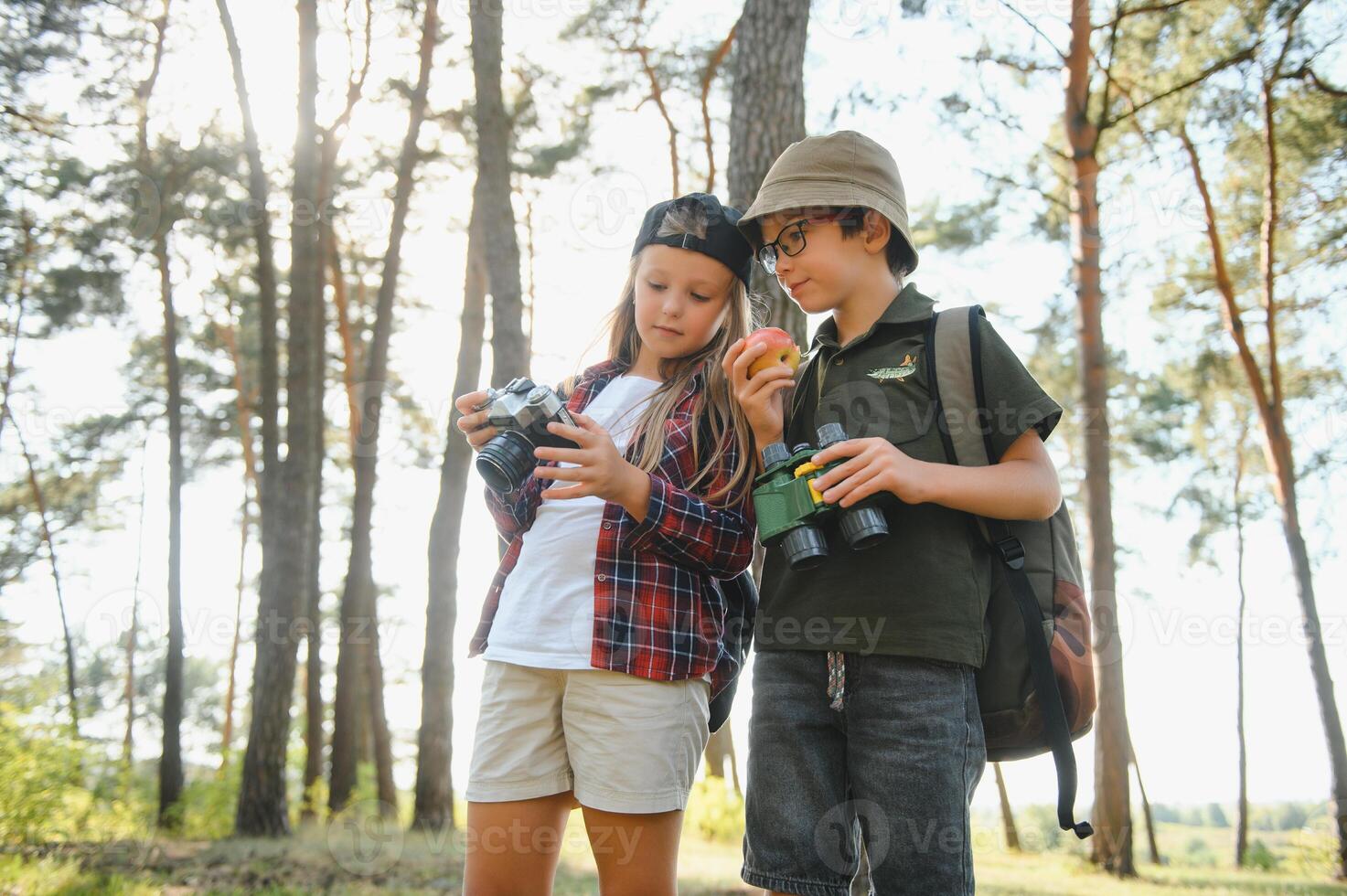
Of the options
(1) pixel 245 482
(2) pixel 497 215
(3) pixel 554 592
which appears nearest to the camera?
(3) pixel 554 592

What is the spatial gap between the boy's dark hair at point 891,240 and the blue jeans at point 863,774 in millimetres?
949

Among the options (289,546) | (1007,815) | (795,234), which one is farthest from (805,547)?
(1007,815)

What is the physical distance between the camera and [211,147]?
1101 cm

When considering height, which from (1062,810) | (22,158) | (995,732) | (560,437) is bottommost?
(1062,810)

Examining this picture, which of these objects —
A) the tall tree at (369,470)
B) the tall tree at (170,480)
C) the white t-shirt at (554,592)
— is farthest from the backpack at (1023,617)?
the tall tree at (170,480)

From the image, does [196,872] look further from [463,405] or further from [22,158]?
[22,158]

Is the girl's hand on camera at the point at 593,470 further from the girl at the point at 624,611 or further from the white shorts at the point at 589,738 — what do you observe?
the white shorts at the point at 589,738

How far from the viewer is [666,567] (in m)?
2.21

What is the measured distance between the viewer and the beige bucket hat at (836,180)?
2242 millimetres

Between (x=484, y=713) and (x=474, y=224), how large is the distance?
1047 centimetres

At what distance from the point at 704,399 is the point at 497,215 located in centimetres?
447

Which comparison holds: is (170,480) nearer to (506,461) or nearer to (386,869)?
(386,869)

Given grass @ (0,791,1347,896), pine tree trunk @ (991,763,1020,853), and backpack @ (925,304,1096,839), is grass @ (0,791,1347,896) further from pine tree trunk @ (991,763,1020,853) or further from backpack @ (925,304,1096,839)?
pine tree trunk @ (991,763,1020,853)

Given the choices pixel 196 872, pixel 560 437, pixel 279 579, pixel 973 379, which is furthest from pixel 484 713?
pixel 279 579
